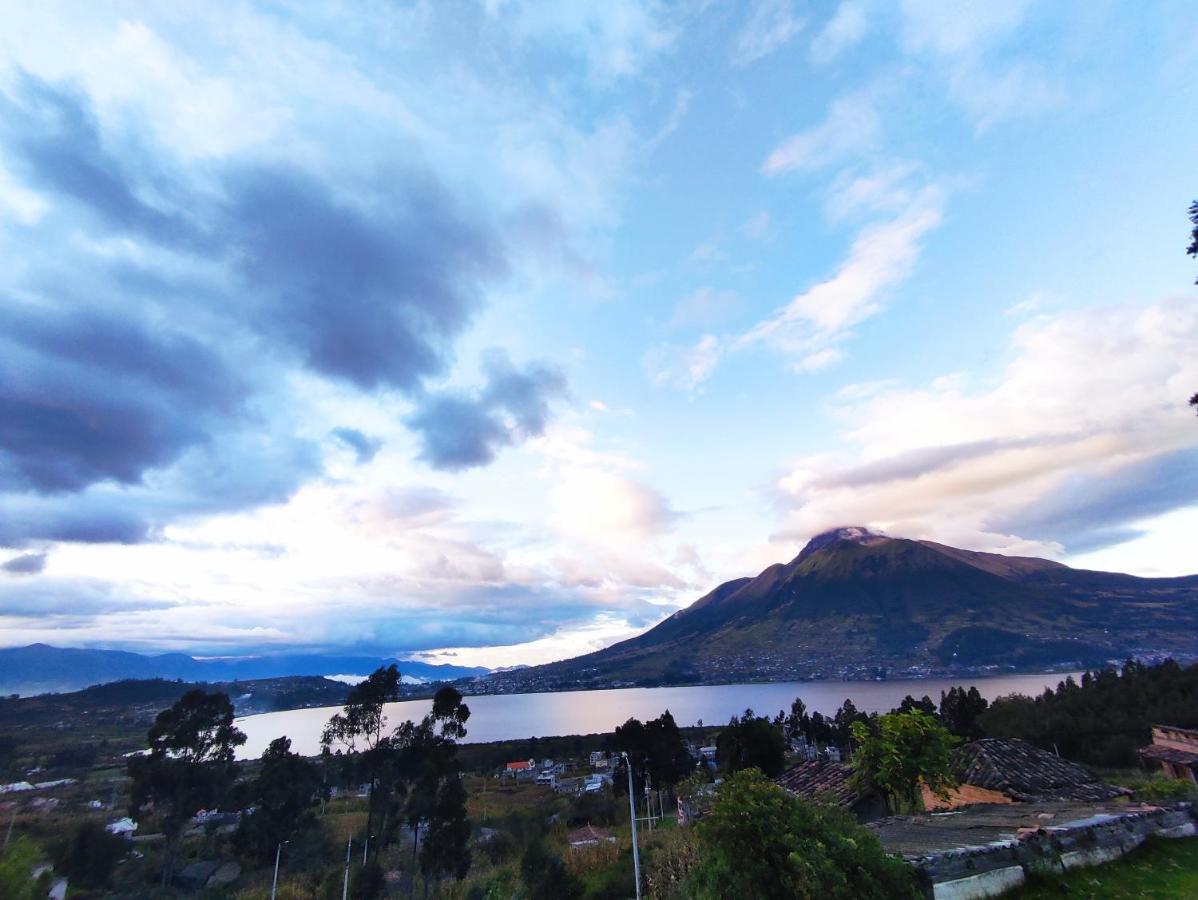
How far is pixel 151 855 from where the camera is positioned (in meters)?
40.2

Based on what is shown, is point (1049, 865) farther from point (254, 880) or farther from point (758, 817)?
point (254, 880)

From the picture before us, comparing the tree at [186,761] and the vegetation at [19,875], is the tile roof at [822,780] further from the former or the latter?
the tree at [186,761]

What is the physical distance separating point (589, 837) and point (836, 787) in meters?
19.4

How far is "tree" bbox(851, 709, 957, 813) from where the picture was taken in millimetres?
19531

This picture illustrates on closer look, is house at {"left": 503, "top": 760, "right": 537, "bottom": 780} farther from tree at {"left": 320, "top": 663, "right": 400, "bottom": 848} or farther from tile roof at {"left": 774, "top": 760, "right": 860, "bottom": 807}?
tile roof at {"left": 774, "top": 760, "right": 860, "bottom": 807}

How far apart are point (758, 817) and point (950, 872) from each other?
406 centimetres

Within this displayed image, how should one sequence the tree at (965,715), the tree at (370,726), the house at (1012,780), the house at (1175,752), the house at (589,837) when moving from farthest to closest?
1. the tree at (965,715)
2. the tree at (370,726)
3. the house at (1175,752)
4. the house at (589,837)
5. the house at (1012,780)

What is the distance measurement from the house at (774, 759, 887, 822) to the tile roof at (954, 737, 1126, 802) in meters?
3.60

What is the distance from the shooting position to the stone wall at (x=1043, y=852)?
31.7ft

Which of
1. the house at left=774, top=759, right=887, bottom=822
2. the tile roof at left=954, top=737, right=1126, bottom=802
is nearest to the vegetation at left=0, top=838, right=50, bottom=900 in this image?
the house at left=774, top=759, right=887, bottom=822

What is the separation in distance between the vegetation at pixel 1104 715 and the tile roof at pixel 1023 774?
36266mm

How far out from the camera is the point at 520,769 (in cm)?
8481

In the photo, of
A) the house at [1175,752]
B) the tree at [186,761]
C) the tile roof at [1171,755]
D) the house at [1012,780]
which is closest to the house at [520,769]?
the tree at [186,761]

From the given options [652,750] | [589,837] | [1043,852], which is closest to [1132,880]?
[1043,852]
